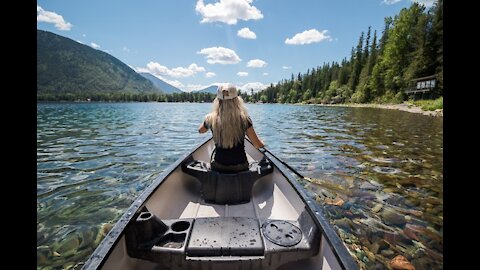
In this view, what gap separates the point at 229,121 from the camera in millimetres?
3996

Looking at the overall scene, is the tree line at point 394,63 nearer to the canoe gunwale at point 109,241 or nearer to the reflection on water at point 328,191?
the reflection on water at point 328,191

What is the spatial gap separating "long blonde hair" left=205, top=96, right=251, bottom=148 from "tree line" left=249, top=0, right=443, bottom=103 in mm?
22055

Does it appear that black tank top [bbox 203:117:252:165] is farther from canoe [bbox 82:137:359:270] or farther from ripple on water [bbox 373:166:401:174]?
ripple on water [bbox 373:166:401:174]

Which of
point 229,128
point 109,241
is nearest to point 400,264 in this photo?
point 229,128

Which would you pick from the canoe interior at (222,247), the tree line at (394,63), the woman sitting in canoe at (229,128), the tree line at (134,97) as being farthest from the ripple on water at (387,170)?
the tree line at (134,97)

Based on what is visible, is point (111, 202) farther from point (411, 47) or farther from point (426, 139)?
point (411, 47)

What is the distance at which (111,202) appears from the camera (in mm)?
6301

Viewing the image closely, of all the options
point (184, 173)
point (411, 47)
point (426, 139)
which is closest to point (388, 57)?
point (411, 47)

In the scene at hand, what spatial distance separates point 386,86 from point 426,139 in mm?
49729

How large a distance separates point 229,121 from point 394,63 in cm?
6296

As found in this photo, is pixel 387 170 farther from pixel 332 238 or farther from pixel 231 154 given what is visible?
pixel 332 238

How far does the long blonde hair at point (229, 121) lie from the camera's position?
158 inches
